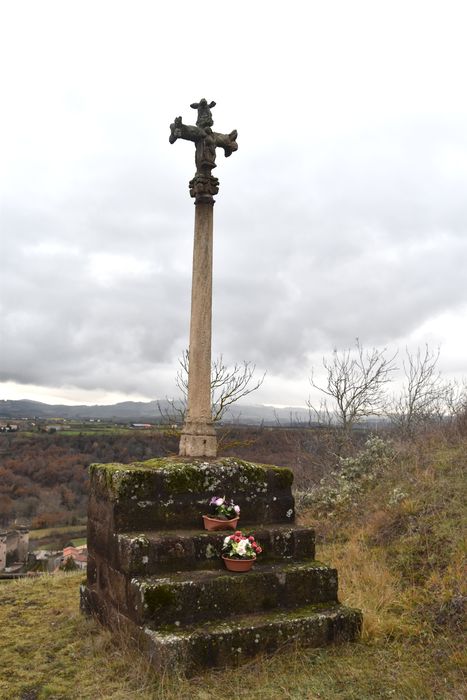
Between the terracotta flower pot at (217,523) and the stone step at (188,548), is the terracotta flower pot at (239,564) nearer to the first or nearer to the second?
the stone step at (188,548)

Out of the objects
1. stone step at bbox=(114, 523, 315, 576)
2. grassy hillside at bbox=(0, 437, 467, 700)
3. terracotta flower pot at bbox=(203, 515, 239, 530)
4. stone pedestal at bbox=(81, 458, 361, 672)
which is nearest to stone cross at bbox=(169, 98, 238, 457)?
stone pedestal at bbox=(81, 458, 361, 672)

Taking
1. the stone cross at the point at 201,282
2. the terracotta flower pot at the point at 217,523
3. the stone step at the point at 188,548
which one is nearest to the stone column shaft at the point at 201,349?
the stone cross at the point at 201,282

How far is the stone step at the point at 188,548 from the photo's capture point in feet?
16.4

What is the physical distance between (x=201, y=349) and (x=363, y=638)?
3.55m

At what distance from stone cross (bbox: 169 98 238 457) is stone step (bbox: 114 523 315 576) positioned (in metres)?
1.20

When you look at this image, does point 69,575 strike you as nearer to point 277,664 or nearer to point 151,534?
point 151,534

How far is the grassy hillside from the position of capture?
4.13m

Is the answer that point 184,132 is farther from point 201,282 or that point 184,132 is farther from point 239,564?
point 239,564

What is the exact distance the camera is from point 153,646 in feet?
14.4

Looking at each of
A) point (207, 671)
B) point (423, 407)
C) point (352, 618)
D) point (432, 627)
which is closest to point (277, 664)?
point (207, 671)

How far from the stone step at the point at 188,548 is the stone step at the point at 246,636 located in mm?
602

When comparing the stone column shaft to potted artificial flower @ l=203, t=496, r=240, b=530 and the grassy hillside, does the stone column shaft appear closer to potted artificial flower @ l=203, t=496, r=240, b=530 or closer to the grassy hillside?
potted artificial flower @ l=203, t=496, r=240, b=530

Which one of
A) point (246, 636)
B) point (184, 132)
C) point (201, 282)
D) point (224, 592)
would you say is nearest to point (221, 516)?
point (224, 592)

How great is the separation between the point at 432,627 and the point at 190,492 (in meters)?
2.70
